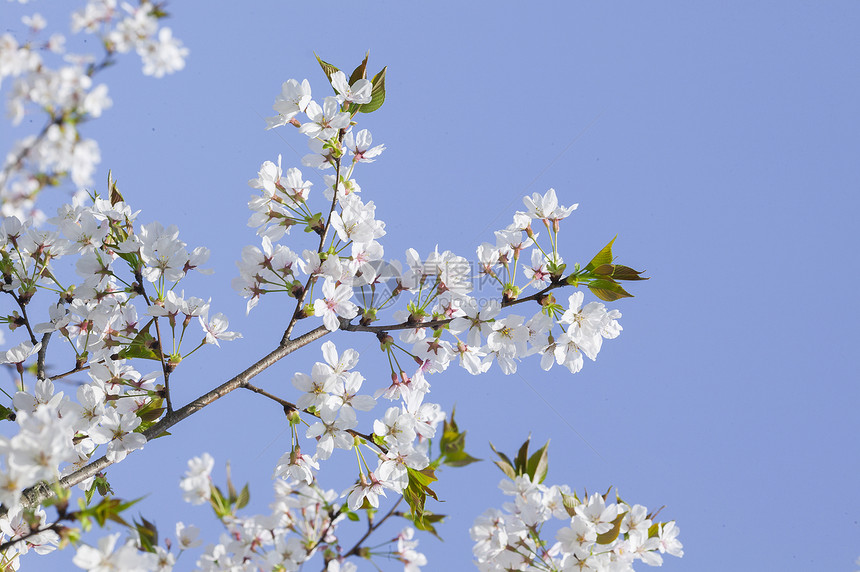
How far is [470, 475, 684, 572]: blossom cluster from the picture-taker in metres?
2.25

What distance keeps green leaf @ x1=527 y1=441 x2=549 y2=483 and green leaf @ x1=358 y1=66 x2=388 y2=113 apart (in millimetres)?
1496

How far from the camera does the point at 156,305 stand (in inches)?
87.5

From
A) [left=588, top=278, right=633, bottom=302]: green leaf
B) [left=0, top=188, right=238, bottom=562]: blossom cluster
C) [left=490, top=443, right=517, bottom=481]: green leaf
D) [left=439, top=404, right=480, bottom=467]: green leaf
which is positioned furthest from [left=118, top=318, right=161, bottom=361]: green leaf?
[left=588, top=278, right=633, bottom=302]: green leaf

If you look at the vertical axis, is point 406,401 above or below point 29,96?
below

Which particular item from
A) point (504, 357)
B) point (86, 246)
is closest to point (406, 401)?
point (504, 357)

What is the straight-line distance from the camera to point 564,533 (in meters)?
2.26

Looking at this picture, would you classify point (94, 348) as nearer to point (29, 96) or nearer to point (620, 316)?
point (29, 96)

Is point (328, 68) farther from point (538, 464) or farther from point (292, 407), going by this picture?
point (538, 464)

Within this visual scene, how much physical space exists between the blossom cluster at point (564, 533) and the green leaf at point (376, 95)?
1.57 metres

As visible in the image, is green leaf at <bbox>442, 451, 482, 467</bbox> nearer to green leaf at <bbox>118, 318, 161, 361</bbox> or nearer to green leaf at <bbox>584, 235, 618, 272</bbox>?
green leaf at <bbox>584, 235, 618, 272</bbox>

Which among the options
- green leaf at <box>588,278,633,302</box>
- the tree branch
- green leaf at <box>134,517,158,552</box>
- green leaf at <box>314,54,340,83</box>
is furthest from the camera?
green leaf at <box>314,54,340,83</box>

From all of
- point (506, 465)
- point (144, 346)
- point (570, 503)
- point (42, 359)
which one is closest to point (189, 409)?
point (144, 346)

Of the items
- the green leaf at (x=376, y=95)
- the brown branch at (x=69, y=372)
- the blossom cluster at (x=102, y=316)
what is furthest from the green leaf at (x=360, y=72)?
the brown branch at (x=69, y=372)

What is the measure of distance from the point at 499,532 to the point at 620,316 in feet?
3.20
